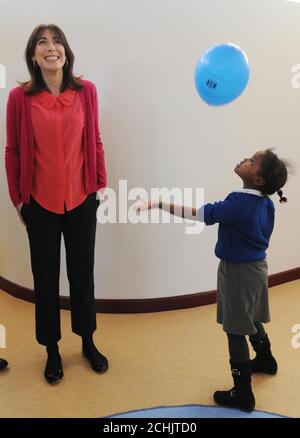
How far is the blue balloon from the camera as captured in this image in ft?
5.49

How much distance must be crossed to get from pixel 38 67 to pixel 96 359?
4.40ft

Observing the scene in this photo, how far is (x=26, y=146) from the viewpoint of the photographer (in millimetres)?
1834

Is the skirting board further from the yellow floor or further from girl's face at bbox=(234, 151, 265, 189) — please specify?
girl's face at bbox=(234, 151, 265, 189)

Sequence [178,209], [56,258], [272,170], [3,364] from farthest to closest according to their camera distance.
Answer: [3,364]
[56,258]
[178,209]
[272,170]

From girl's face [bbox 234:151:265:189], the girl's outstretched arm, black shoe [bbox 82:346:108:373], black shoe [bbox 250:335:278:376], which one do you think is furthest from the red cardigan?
black shoe [bbox 250:335:278:376]

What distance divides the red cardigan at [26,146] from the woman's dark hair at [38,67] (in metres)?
0.04

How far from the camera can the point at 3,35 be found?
8.04 feet

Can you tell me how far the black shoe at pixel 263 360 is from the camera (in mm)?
1984

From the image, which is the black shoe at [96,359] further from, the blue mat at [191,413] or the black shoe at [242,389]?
the black shoe at [242,389]

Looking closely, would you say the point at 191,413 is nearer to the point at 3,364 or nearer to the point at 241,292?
the point at 241,292

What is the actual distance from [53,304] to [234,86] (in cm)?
123

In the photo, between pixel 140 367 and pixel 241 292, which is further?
pixel 140 367

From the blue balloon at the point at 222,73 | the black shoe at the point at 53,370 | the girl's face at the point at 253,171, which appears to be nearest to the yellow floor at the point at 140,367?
the black shoe at the point at 53,370

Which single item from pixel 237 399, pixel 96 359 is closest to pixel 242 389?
pixel 237 399
